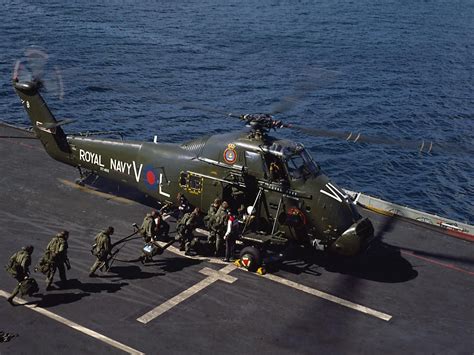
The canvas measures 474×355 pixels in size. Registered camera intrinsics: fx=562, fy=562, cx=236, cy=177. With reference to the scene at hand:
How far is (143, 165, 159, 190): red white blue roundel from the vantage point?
22719 mm

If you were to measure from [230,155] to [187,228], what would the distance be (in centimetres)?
311

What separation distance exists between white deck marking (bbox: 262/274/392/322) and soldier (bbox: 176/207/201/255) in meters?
3.15

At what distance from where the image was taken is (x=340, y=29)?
255 feet

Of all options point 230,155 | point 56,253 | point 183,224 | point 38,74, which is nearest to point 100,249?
point 56,253

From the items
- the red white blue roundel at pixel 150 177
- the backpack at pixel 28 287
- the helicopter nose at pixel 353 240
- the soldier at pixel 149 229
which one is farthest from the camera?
the red white blue roundel at pixel 150 177

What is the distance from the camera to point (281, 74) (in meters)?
57.3

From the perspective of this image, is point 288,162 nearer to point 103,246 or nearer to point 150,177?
point 150,177

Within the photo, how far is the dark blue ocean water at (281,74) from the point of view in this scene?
4266cm

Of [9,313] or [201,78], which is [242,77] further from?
[9,313]

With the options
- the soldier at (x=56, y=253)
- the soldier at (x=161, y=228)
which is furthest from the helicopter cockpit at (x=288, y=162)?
the soldier at (x=56, y=253)

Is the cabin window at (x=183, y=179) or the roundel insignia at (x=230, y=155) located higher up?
the roundel insignia at (x=230, y=155)

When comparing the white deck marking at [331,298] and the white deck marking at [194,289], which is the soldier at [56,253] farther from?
the white deck marking at [331,298]

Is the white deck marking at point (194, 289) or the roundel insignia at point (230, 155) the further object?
the roundel insignia at point (230, 155)

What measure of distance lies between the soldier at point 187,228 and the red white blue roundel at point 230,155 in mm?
2132
